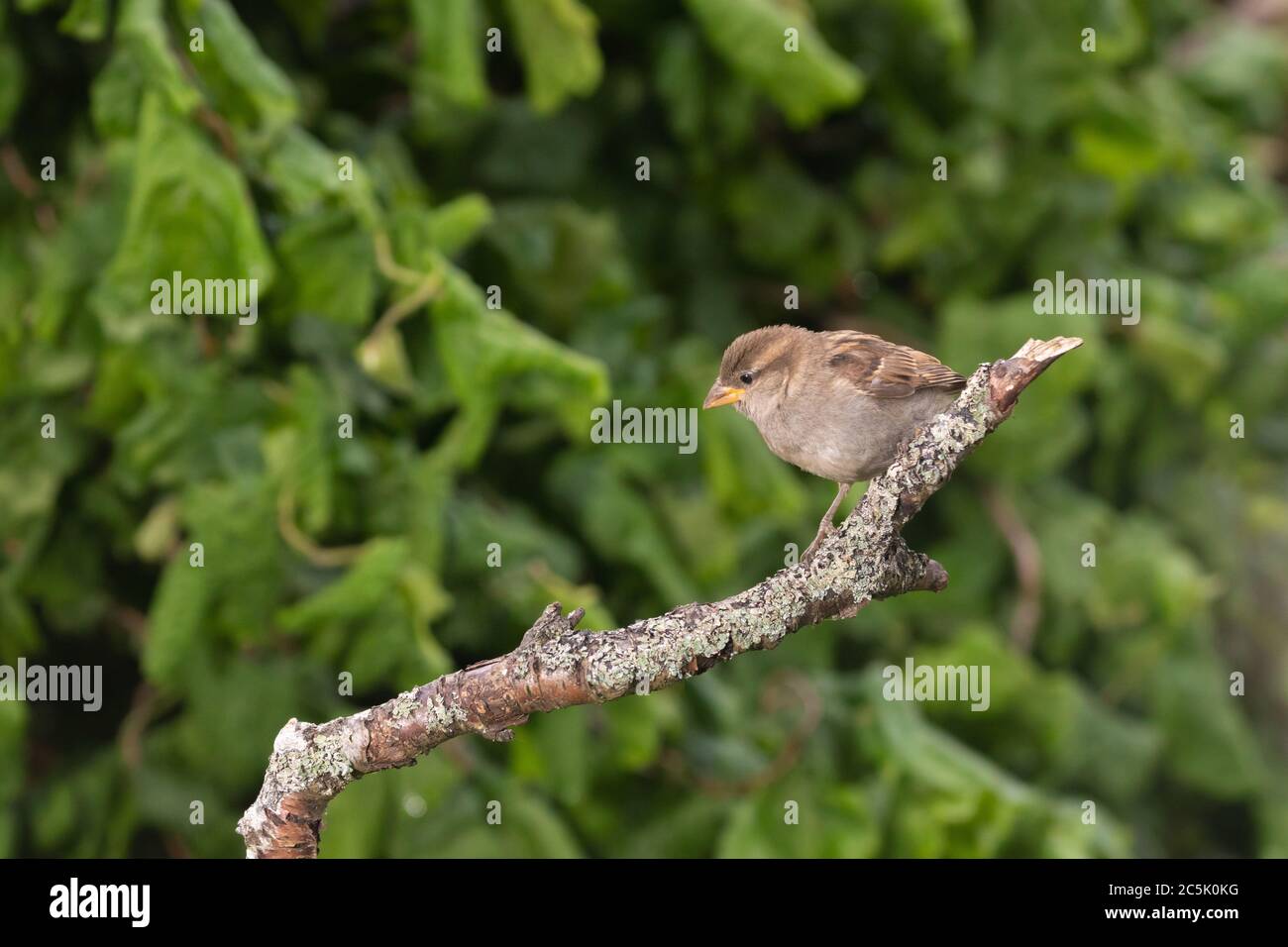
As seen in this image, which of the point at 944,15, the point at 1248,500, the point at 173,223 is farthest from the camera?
the point at 1248,500

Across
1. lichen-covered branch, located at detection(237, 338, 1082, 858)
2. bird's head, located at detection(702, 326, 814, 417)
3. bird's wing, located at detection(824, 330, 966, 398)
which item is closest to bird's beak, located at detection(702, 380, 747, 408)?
bird's head, located at detection(702, 326, 814, 417)

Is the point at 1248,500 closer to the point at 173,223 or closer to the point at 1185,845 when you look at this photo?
the point at 1185,845

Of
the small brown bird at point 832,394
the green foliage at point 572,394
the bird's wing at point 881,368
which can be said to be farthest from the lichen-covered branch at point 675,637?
the green foliage at point 572,394

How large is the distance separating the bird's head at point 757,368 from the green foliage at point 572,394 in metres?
1.11

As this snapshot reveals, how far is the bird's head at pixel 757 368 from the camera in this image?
2217 mm

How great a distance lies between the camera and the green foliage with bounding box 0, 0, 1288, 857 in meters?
3.46

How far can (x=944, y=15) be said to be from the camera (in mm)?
4289

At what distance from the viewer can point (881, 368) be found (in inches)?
88.2

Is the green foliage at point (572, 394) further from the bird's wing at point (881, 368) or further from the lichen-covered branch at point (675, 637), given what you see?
the lichen-covered branch at point (675, 637)

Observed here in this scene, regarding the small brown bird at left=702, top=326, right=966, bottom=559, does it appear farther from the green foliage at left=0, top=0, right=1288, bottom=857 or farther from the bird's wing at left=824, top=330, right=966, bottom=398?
the green foliage at left=0, top=0, right=1288, bottom=857

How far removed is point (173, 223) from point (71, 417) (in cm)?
100

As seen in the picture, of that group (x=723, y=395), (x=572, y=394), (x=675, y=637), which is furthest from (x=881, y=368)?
(x=572, y=394)

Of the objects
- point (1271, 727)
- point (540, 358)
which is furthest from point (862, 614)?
point (1271, 727)

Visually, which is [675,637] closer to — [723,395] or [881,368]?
[723,395]
